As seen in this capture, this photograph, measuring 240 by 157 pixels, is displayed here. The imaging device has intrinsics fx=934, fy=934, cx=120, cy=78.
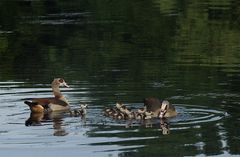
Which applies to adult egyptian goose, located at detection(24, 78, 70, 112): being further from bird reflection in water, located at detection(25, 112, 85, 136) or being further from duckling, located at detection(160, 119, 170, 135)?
duckling, located at detection(160, 119, 170, 135)

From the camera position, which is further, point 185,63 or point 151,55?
point 151,55

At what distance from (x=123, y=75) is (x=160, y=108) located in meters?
5.70

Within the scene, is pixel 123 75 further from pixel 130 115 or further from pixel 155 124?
pixel 155 124

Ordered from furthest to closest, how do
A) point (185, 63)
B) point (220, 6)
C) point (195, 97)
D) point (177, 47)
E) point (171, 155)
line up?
point (220, 6), point (177, 47), point (185, 63), point (195, 97), point (171, 155)

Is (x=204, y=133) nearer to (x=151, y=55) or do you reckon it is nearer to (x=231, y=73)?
(x=231, y=73)

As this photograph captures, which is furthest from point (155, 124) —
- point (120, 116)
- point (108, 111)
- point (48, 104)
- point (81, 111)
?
point (48, 104)

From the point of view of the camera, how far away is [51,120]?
20641 millimetres

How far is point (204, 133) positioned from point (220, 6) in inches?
1405

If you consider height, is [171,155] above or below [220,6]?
below

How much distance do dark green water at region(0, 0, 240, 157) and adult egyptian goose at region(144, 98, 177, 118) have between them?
→ 0.89 feet

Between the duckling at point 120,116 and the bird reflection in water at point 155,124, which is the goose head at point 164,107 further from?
the duckling at point 120,116

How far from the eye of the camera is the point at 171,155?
55.8 ft

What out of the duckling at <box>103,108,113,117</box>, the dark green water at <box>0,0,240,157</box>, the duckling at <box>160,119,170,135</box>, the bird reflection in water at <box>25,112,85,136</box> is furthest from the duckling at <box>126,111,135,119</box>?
the bird reflection in water at <box>25,112,85,136</box>

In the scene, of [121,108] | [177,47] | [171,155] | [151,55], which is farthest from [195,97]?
[177,47]
